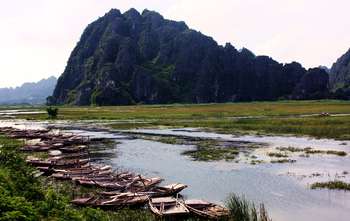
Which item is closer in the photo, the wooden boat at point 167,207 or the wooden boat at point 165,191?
the wooden boat at point 167,207

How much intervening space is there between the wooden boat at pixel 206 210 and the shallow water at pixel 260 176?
4390 mm

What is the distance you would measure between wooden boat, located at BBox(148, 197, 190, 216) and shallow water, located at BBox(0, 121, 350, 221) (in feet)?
17.7

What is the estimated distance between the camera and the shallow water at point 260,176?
30.5m

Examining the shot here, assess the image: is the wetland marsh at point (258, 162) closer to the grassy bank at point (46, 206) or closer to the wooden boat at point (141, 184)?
the wooden boat at point (141, 184)

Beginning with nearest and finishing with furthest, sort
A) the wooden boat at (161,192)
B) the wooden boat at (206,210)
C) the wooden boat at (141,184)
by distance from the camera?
1. the wooden boat at (206,210)
2. the wooden boat at (161,192)
3. the wooden boat at (141,184)

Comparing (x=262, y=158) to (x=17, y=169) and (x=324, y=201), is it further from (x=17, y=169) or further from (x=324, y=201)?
(x=17, y=169)

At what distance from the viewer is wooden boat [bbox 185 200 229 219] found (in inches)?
990

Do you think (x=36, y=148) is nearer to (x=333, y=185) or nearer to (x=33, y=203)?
(x=33, y=203)

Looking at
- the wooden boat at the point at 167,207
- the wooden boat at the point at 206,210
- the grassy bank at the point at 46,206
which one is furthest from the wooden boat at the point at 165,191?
the wooden boat at the point at 206,210

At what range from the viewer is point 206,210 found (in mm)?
26344

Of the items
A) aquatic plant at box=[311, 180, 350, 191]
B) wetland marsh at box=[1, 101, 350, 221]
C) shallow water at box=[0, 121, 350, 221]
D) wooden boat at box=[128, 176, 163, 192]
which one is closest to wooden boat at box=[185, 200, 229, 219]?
wetland marsh at box=[1, 101, 350, 221]

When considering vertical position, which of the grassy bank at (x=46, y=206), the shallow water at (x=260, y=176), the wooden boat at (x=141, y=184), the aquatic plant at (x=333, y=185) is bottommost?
the shallow water at (x=260, y=176)

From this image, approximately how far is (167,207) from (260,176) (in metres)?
16.3

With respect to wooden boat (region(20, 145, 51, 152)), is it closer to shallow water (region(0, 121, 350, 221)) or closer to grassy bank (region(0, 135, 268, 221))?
shallow water (region(0, 121, 350, 221))
